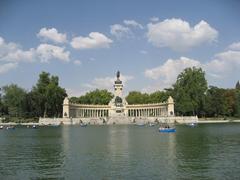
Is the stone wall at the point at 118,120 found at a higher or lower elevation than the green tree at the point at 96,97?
lower

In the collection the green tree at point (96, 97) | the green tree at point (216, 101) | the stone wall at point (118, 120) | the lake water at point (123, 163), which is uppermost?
the green tree at point (96, 97)

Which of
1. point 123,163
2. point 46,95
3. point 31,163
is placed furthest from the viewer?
point 46,95

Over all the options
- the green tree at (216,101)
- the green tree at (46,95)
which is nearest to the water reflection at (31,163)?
the green tree at (46,95)

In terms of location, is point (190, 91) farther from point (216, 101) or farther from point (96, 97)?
point (96, 97)

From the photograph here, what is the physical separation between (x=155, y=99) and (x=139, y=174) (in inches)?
4483

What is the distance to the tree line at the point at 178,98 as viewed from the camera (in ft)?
361

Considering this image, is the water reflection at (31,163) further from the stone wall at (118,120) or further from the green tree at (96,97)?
the green tree at (96,97)

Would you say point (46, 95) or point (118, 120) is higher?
point (46, 95)

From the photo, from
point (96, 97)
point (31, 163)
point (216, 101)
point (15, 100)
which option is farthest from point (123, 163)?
point (96, 97)

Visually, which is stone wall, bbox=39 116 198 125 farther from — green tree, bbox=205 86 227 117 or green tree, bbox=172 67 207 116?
green tree, bbox=205 86 227 117

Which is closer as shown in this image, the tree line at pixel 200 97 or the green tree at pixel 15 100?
the tree line at pixel 200 97

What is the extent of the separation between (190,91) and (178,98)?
538 cm

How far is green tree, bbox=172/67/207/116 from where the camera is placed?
109m

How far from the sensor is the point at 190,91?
109 m
